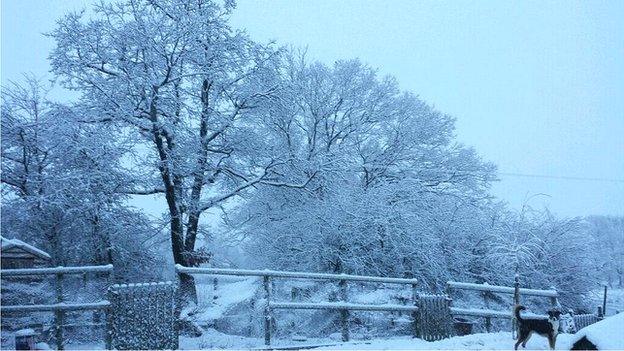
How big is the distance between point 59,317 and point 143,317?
1393 mm

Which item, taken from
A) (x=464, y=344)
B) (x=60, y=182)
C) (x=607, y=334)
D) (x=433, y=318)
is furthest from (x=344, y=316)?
(x=60, y=182)

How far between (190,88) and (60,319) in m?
7.45

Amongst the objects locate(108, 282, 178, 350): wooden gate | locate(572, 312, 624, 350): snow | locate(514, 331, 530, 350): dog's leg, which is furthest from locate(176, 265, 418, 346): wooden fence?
locate(572, 312, 624, 350): snow

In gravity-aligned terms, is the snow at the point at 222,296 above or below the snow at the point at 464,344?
above

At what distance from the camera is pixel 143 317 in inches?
282

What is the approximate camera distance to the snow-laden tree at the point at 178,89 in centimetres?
1168

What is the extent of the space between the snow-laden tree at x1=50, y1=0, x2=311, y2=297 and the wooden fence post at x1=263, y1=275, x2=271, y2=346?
4.85 metres

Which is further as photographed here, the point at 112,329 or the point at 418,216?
the point at 418,216

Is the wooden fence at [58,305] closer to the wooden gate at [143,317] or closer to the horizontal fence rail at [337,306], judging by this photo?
the wooden gate at [143,317]

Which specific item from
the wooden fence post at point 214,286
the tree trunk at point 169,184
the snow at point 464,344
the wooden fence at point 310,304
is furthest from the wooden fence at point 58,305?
the tree trunk at point 169,184

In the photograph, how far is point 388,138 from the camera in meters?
20.3

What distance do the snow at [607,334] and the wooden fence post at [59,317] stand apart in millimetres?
8088

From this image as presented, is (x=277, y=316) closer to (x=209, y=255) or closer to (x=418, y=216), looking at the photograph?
(x=209, y=255)

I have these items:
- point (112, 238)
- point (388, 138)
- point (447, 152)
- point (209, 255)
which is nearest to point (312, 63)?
point (388, 138)
